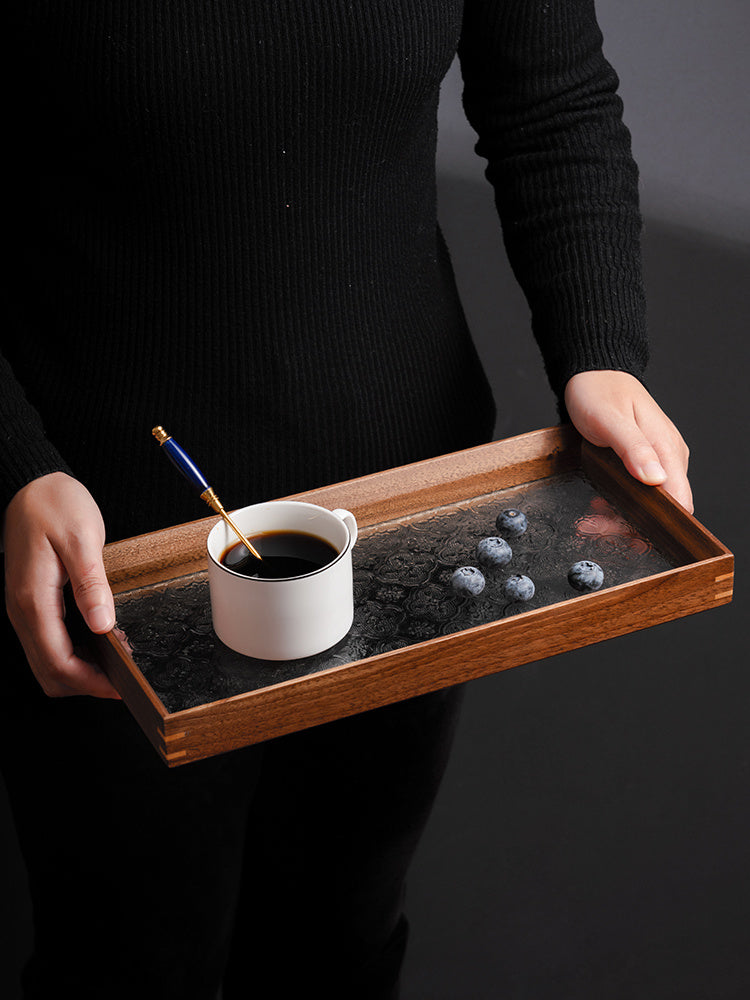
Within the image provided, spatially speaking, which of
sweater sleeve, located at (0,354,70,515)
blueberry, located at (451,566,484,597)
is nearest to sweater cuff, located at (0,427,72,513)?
sweater sleeve, located at (0,354,70,515)

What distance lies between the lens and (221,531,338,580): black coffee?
0.83 metres

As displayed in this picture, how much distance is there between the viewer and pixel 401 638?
2.70ft

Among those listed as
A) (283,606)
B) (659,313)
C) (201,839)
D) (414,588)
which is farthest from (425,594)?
(659,313)

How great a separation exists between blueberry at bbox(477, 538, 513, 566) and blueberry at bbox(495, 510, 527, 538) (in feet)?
0.07

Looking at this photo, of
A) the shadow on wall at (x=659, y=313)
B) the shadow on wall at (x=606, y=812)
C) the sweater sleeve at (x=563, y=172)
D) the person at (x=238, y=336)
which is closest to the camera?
the person at (x=238, y=336)

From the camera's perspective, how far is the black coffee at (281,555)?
0.83 m

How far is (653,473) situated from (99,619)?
40 cm

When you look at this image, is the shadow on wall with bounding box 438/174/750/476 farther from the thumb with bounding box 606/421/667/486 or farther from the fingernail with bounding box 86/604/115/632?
the fingernail with bounding box 86/604/115/632

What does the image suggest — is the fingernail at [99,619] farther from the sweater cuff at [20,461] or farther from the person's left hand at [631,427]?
the person's left hand at [631,427]

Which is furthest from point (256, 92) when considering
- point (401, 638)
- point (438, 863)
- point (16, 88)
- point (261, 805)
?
point (438, 863)

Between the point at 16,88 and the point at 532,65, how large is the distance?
433mm

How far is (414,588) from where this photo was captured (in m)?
0.86

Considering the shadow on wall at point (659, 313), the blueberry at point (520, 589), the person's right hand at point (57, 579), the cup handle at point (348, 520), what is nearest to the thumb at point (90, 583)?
the person's right hand at point (57, 579)

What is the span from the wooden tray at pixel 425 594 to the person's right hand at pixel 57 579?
2cm
